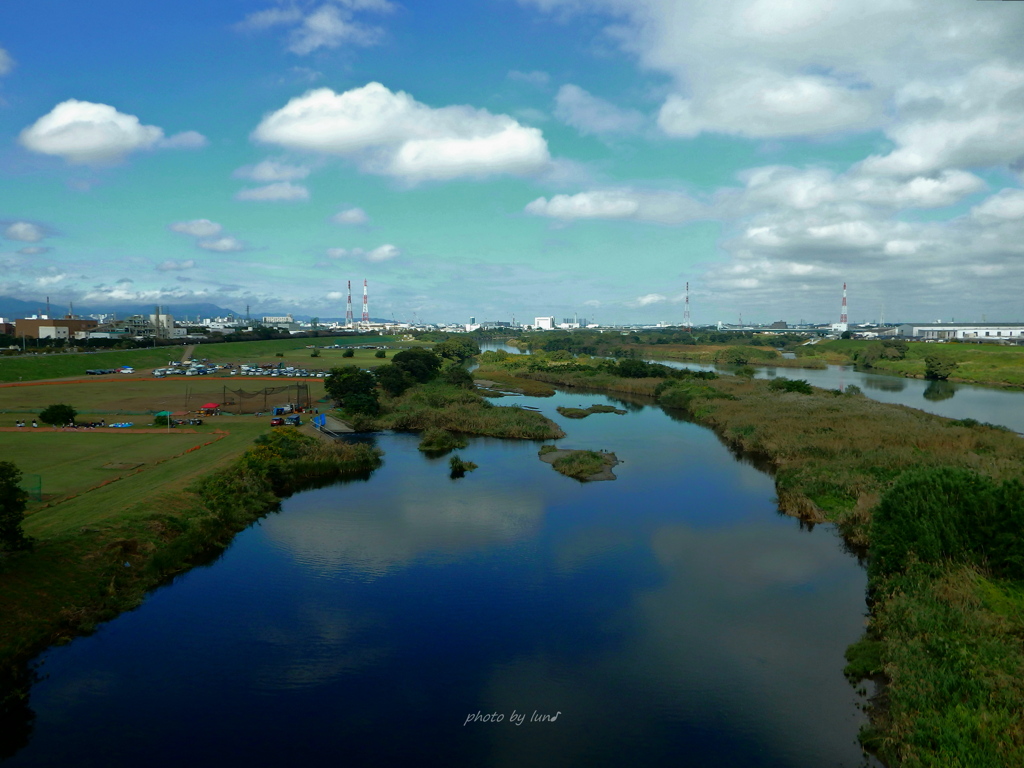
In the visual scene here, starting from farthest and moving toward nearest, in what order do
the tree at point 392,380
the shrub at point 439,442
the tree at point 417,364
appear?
the tree at point 417,364
the tree at point 392,380
the shrub at point 439,442

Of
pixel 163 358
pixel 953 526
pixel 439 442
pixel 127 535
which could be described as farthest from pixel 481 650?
pixel 163 358

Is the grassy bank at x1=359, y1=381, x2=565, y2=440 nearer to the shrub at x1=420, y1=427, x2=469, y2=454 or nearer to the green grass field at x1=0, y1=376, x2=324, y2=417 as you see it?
the shrub at x1=420, y1=427, x2=469, y2=454

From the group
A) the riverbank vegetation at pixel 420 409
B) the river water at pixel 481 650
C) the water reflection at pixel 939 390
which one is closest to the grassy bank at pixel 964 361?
the water reflection at pixel 939 390

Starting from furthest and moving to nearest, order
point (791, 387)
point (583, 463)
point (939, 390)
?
point (939, 390) → point (791, 387) → point (583, 463)

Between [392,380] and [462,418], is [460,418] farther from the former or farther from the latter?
[392,380]

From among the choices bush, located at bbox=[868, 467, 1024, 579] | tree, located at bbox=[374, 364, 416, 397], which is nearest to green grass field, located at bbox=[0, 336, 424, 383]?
tree, located at bbox=[374, 364, 416, 397]

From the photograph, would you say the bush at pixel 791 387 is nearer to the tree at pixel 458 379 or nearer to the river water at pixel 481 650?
the tree at pixel 458 379

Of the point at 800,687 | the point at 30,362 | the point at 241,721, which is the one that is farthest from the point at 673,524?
the point at 30,362
